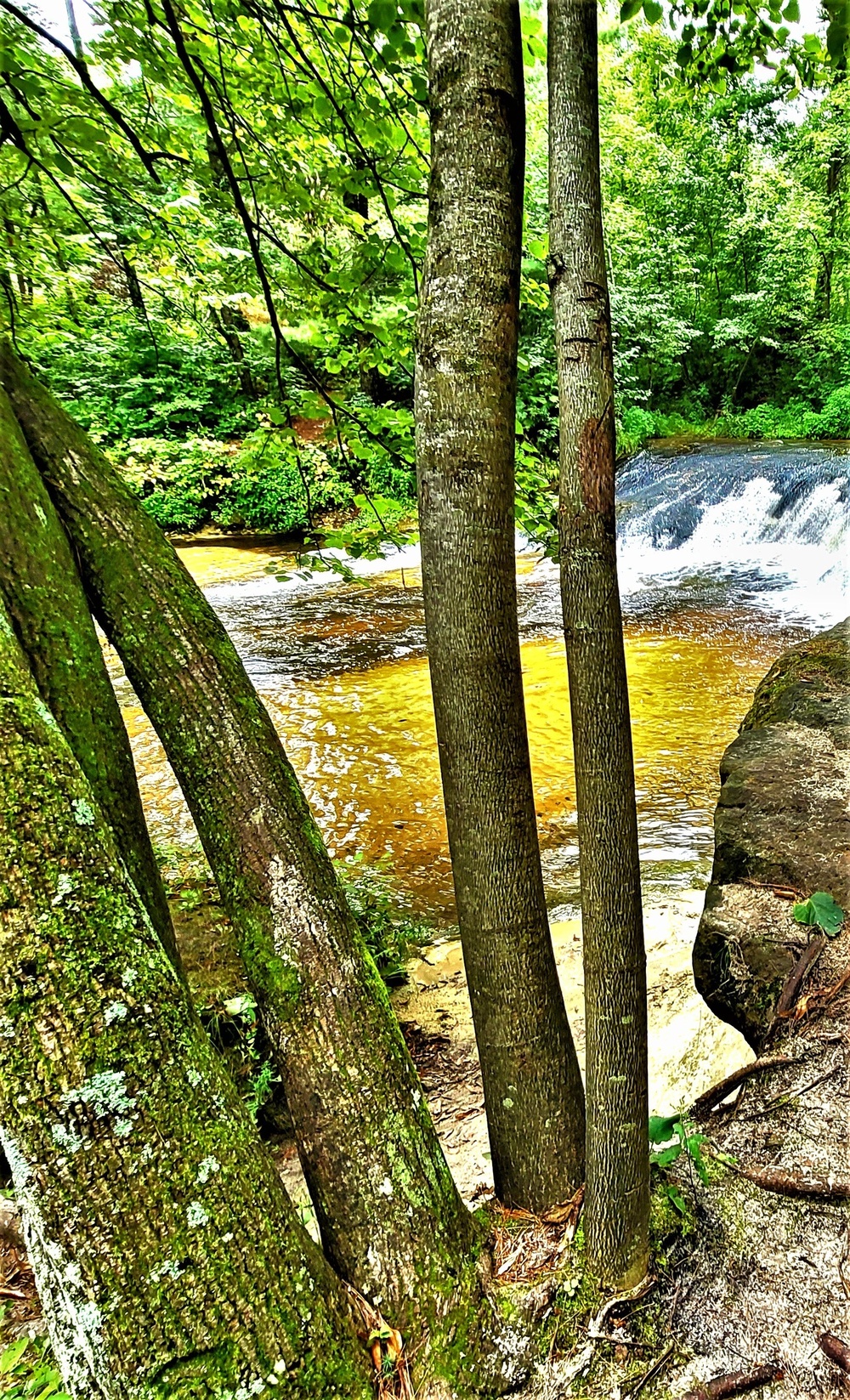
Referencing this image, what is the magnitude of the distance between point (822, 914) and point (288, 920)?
4.84 feet

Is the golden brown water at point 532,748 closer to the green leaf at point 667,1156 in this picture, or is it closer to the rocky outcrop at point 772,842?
the rocky outcrop at point 772,842

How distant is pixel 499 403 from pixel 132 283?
3.65 meters

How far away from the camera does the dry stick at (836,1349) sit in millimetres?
1118

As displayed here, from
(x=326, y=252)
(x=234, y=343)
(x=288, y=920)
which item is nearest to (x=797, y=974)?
(x=288, y=920)

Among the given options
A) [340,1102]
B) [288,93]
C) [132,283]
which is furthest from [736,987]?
[132,283]

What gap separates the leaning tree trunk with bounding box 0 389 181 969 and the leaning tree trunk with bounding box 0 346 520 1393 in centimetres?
8

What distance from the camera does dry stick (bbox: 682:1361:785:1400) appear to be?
1.12m

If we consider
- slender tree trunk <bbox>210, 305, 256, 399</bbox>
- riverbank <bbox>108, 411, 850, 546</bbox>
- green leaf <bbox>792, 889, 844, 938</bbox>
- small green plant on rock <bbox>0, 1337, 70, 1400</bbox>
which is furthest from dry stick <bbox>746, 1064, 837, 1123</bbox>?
riverbank <bbox>108, 411, 850, 546</bbox>

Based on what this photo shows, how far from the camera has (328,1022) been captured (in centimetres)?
133

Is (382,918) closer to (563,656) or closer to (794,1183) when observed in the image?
(794,1183)

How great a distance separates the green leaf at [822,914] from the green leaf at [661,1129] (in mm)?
714

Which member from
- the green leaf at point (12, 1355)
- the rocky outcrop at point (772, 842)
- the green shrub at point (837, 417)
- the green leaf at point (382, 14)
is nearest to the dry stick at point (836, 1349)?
the rocky outcrop at point (772, 842)

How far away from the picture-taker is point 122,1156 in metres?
0.96

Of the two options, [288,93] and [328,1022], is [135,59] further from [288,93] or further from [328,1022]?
[328,1022]
